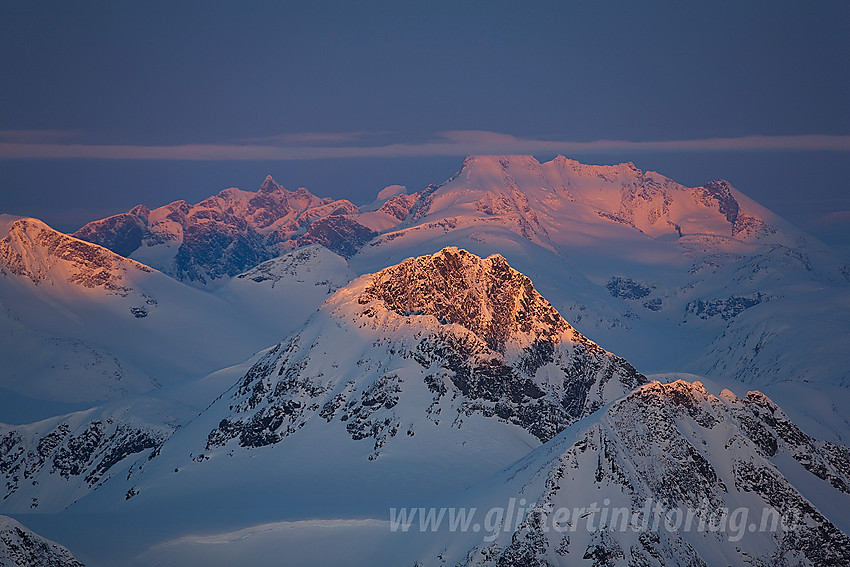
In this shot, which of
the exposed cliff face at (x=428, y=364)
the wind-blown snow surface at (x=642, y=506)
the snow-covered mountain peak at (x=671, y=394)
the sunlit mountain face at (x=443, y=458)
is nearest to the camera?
the wind-blown snow surface at (x=642, y=506)

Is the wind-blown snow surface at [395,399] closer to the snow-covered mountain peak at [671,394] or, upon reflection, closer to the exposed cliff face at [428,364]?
the exposed cliff face at [428,364]

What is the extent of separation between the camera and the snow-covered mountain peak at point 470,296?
6147 inches

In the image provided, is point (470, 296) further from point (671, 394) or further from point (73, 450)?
point (73, 450)

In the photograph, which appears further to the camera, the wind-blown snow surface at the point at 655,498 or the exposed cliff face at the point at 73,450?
the exposed cliff face at the point at 73,450

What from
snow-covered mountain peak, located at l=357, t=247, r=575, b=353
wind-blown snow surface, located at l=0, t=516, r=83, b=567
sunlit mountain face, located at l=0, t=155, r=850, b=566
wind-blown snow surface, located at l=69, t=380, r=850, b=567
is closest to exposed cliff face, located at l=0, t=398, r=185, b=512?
sunlit mountain face, located at l=0, t=155, r=850, b=566

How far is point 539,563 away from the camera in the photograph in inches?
3201

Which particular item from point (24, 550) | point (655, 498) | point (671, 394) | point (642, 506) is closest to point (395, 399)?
point (671, 394)

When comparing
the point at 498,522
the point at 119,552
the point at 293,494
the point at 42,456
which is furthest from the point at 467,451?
the point at 42,456

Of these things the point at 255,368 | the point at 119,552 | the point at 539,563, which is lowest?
the point at 119,552

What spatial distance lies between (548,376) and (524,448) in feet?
87.5

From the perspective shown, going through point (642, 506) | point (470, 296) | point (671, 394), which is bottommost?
point (642, 506)

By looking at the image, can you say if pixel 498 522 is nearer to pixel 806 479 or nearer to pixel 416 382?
pixel 806 479

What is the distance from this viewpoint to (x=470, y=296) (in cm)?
16062

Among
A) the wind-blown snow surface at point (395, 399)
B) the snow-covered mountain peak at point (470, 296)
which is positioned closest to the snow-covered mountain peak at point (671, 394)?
the wind-blown snow surface at point (395, 399)
